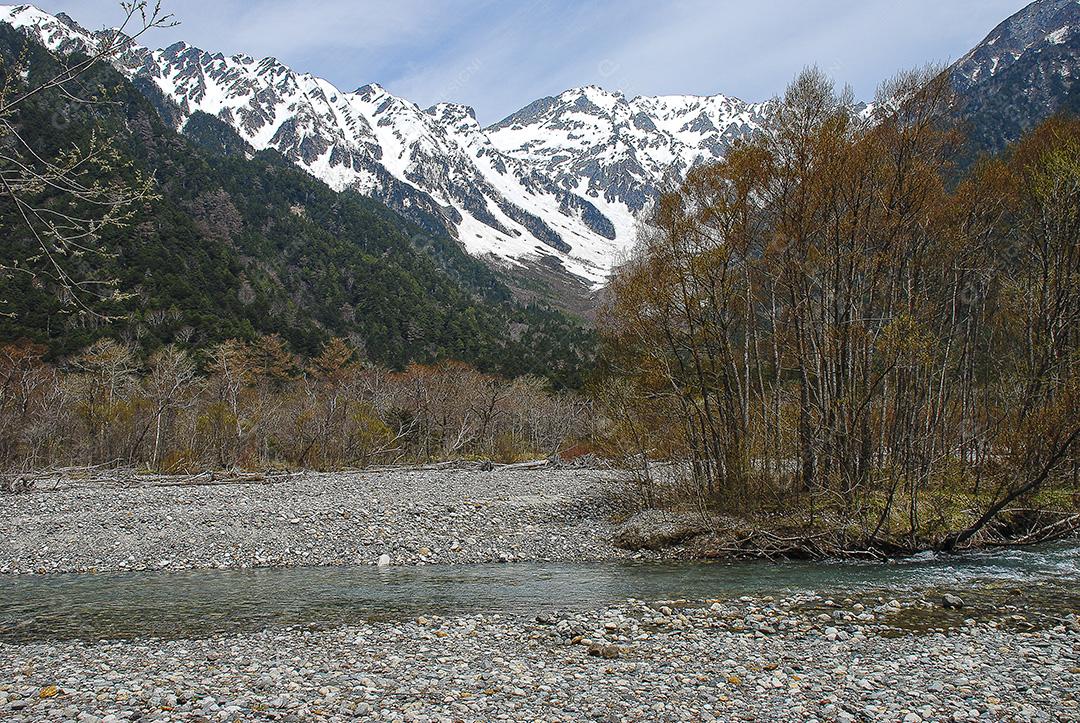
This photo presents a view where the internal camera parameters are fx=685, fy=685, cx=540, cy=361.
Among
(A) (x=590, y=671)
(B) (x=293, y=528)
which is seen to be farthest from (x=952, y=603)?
(B) (x=293, y=528)

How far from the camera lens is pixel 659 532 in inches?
722

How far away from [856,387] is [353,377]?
55.1 metres

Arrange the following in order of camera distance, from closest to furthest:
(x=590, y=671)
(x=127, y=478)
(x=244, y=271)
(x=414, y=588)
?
1. (x=590, y=671)
2. (x=414, y=588)
3. (x=127, y=478)
4. (x=244, y=271)

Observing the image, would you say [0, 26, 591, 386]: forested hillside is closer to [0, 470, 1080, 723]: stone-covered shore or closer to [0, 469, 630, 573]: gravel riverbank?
[0, 469, 630, 573]: gravel riverbank

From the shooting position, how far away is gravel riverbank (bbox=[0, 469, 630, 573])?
1744 centimetres

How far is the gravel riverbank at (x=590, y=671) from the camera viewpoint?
7117 millimetres

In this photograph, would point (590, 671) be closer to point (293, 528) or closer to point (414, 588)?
point (414, 588)

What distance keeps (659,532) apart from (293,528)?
10.5 m

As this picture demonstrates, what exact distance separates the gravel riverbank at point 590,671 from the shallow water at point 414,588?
3.96 feet

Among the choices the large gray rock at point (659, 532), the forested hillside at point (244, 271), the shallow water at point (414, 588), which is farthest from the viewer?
the forested hillside at point (244, 271)

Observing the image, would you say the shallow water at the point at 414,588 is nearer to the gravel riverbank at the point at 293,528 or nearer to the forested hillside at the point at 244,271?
the gravel riverbank at the point at 293,528

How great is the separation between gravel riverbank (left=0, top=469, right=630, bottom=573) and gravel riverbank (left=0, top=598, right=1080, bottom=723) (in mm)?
7150

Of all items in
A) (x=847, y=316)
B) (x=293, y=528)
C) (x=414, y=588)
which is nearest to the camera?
(x=414, y=588)

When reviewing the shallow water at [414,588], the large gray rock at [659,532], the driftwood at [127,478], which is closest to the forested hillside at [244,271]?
the driftwood at [127,478]
